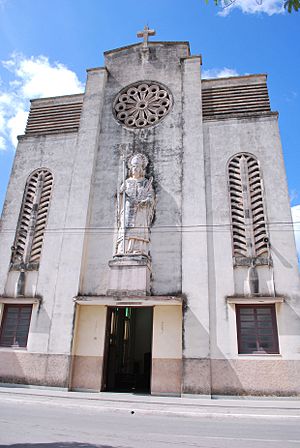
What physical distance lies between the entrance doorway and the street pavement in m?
2.39

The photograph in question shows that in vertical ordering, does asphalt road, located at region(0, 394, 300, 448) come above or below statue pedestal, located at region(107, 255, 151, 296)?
below

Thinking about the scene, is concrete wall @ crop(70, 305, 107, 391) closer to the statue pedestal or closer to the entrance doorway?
the entrance doorway

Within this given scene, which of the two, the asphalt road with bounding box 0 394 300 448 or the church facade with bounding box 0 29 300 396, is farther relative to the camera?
the church facade with bounding box 0 29 300 396

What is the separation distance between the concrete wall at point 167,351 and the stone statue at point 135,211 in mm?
2254

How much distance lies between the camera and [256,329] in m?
11.8

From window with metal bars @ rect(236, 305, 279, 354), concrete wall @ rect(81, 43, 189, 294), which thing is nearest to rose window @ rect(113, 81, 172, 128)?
concrete wall @ rect(81, 43, 189, 294)

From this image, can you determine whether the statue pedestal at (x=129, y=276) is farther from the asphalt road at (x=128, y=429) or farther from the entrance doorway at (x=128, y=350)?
the asphalt road at (x=128, y=429)

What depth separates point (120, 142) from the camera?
15594 millimetres

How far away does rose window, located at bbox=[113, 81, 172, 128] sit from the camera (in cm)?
1580

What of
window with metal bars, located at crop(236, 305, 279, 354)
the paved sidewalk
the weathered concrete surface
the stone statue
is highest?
the stone statue

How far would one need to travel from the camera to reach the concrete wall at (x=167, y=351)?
1165 centimetres

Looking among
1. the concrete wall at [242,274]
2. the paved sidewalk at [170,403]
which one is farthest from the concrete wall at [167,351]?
the concrete wall at [242,274]

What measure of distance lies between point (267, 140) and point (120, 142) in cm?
602

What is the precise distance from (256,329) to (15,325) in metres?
8.62
